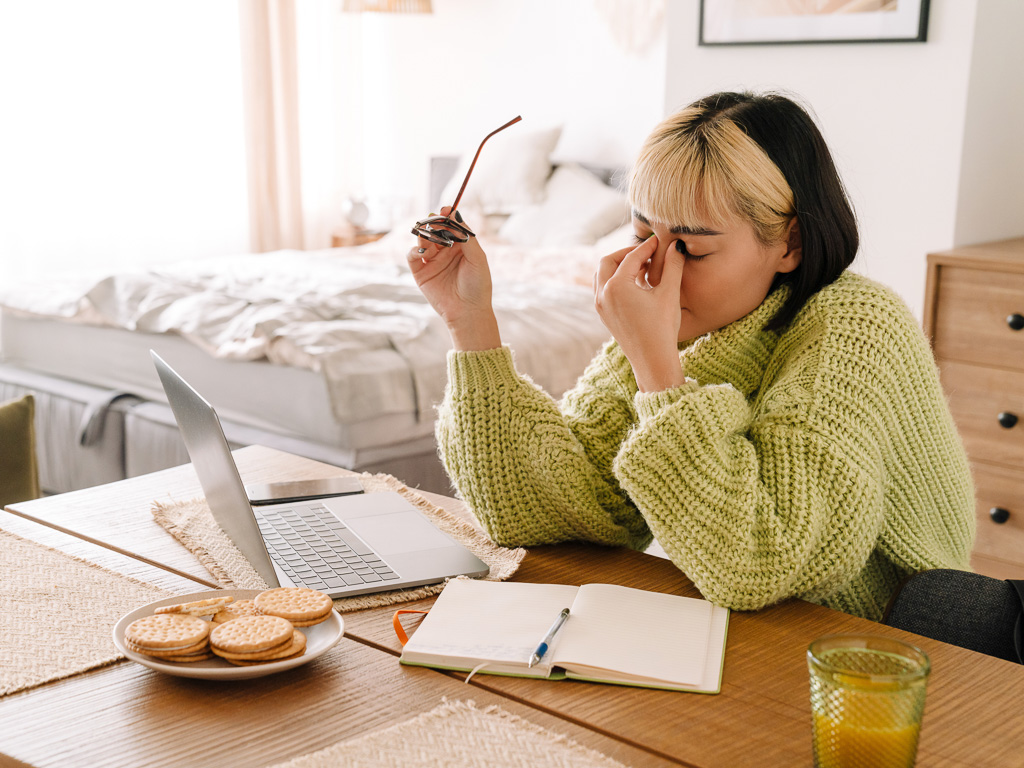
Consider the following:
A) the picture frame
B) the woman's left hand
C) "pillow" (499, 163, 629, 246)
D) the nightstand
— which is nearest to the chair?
the woman's left hand

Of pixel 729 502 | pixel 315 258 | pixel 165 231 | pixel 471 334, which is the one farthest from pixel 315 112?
pixel 729 502

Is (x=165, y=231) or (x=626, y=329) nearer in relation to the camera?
(x=626, y=329)

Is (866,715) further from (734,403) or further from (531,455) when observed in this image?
(531,455)

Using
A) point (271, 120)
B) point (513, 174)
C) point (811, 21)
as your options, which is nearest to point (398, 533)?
point (811, 21)

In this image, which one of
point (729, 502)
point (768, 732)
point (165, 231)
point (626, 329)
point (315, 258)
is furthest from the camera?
point (165, 231)

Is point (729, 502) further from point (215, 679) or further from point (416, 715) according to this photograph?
point (215, 679)

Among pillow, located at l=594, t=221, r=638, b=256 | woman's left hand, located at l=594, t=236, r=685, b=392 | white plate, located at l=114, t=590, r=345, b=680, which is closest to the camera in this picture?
white plate, located at l=114, t=590, r=345, b=680

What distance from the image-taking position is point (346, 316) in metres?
2.74

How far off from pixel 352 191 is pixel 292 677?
16.7 feet

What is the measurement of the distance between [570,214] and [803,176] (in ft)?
9.55

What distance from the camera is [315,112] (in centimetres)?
552

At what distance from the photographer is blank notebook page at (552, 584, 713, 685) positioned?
876mm

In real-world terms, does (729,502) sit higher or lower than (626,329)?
lower

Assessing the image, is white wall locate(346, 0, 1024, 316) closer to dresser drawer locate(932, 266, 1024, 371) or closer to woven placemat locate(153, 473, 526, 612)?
dresser drawer locate(932, 266, 1024, 371)
